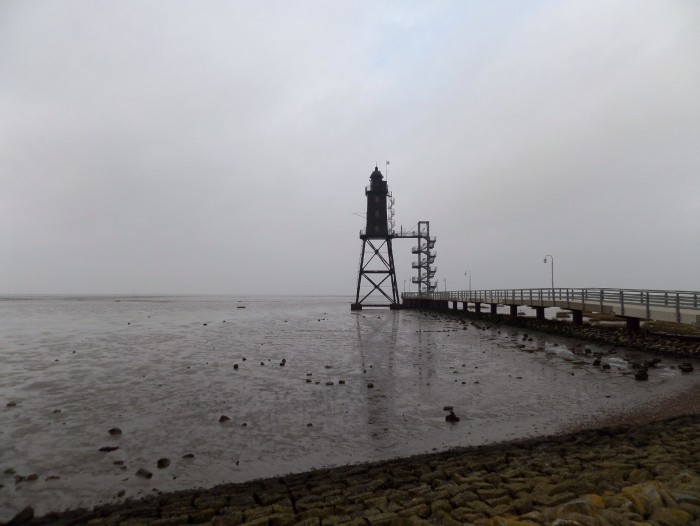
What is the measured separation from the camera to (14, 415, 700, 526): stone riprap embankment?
4180 mm

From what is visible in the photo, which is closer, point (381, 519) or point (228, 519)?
point (381, 519)

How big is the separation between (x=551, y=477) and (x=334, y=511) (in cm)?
281

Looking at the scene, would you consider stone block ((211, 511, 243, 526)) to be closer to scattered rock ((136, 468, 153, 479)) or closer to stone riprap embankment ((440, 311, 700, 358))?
scattered rock ((136, 468, 153, 479))

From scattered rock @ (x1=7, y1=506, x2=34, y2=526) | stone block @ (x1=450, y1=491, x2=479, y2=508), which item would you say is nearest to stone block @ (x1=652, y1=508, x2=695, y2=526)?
stone block @ (x1=450, y1=491, x2=479, y2=508)

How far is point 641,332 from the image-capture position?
2188 cm

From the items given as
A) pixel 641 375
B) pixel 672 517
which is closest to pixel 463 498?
pixel 672 517

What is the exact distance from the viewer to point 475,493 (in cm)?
496

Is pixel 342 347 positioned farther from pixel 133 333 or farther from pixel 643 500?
pixel 643 500

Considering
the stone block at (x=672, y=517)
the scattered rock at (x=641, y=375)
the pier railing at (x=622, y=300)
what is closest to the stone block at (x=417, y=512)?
the stone block at (x=672, y=517)

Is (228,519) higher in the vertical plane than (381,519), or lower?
lower

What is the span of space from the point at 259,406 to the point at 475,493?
22.3 ft

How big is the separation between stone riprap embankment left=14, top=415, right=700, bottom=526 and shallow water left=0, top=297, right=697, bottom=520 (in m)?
0.97

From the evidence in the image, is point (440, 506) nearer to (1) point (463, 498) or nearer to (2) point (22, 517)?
(1) point (463, 498)

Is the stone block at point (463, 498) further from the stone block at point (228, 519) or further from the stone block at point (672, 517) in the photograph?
the stone block at point (228, 519)
